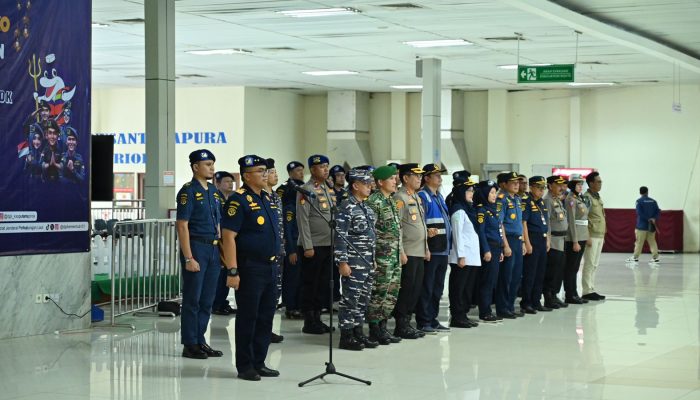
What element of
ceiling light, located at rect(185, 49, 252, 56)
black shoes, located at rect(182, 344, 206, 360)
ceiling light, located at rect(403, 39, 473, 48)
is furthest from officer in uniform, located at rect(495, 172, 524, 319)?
ceiling light, located at rect(185, 49, 252, 56)

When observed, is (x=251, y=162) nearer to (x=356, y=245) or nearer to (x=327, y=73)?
(x=356, y=245)


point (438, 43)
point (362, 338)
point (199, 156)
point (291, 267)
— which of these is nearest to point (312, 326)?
point (291, 267)

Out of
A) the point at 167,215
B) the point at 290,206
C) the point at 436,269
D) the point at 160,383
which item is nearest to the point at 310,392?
the point at 160,383

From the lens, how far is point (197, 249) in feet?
31.5

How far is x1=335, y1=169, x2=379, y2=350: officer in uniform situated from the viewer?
9.86m

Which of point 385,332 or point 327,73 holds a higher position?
point 327,73

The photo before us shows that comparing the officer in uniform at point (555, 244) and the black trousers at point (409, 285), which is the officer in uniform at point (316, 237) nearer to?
the black trousers at point (409, 285)

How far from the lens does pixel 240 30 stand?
17812mm

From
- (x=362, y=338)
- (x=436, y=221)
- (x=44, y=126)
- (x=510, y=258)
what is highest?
(x=44, y=126)

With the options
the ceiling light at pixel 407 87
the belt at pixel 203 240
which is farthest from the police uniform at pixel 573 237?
the ceiling light at pixel 407 87

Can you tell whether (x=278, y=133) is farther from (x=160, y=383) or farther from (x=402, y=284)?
(x=160, y=383)

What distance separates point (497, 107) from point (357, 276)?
2069 cm

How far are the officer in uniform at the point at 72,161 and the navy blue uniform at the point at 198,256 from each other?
2073 millimetres

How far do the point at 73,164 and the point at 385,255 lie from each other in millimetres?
3476
